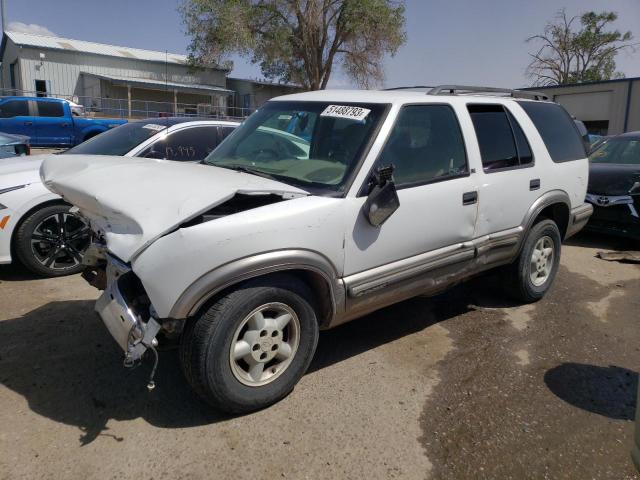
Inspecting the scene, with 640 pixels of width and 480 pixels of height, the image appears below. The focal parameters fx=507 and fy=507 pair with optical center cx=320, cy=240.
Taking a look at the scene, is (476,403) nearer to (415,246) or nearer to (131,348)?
(415,246)

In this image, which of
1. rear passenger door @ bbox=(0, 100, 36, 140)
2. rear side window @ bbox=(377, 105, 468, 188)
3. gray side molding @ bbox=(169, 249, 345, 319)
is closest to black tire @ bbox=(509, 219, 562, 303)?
rear side window @ bbox=(377, 105, 468, 188)

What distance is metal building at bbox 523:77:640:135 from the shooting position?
90.7 feet

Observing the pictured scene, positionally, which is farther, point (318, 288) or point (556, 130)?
point (556, 130)

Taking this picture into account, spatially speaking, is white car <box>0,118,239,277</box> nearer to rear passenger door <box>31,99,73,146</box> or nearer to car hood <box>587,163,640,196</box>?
car hood <box>587,163,640,196</box>

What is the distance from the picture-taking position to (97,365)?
344 cm

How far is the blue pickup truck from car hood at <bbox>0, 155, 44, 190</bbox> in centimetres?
1236

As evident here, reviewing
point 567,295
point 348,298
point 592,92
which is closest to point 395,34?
point 592,92

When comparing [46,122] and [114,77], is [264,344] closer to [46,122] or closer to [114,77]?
[46,122]

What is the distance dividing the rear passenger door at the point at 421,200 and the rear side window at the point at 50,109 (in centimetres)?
1671

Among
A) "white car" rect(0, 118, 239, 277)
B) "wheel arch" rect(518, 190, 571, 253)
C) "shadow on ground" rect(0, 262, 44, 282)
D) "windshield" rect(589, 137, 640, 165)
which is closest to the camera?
"wheel arch" rect(518, 190, 571, 253)

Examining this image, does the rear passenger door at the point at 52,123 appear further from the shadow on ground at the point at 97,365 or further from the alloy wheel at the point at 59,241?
the shadow on ground at the point at 97,365

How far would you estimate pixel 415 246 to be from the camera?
348 centimetres

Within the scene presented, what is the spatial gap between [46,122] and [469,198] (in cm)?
1683

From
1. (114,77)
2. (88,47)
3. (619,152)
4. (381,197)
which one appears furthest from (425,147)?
(88,47)
